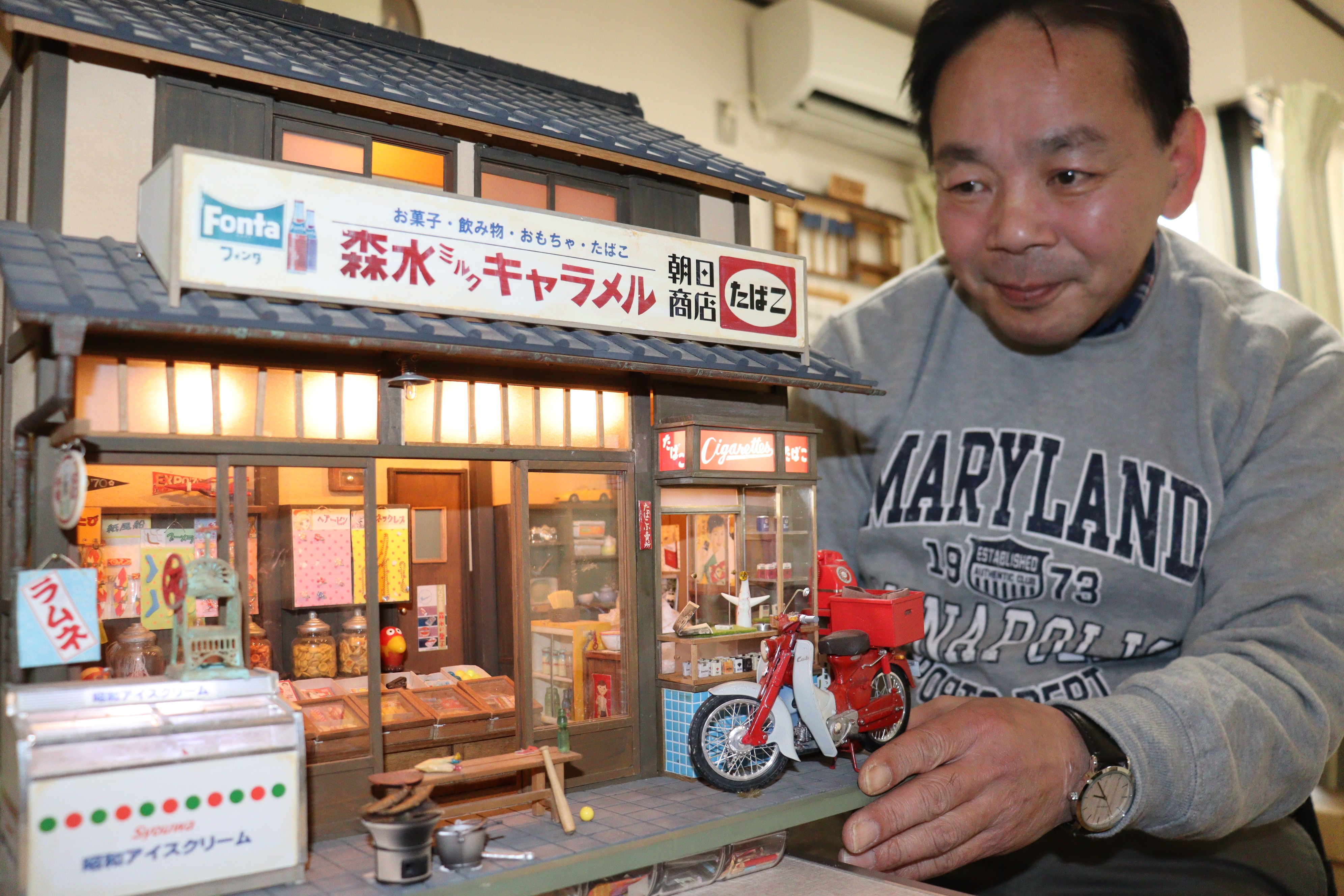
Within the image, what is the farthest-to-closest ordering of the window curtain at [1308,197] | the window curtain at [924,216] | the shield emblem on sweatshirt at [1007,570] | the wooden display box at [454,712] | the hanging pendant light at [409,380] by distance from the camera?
the window curtain at [924,216] < the window curtain at [1308,197] < the wooden display box at [454,712] < the shield emblem on sweatshirt at [1007,570] < the hanging pendant light at [409,380]

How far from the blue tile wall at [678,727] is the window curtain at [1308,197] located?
28.2 feet

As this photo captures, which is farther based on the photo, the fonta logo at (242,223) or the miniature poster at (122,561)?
the miniature poster at (122,561)

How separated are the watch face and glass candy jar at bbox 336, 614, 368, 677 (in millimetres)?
2559

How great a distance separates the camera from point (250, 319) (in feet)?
9.43

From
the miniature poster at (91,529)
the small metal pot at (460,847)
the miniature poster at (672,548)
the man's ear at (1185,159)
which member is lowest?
the small metal pot at (460,847)

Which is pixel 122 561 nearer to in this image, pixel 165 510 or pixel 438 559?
pixel 165 510

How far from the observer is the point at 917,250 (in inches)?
451

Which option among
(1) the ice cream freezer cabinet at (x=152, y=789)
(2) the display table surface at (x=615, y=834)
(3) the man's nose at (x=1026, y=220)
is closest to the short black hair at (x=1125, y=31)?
(3) the man's nose at (x=1026, y=220)

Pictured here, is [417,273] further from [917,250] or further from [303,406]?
[917,250]

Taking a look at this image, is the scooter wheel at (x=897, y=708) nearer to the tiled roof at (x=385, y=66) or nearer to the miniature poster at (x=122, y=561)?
the tiled roof at (x=385, y=66)

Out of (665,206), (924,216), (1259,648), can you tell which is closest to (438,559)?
(665,206)

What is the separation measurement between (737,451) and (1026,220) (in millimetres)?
1482

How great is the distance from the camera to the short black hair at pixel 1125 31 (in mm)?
3658

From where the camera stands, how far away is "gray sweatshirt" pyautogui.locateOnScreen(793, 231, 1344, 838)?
332 cm
